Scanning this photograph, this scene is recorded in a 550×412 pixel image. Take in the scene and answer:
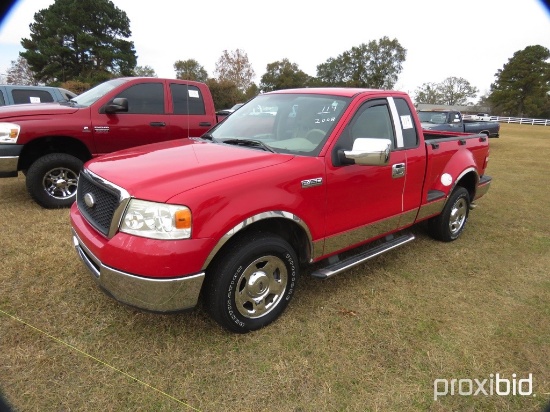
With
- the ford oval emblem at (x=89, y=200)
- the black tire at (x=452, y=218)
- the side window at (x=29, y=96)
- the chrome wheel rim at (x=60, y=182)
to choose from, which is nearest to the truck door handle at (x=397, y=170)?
the black tire at (x=452, y=218)

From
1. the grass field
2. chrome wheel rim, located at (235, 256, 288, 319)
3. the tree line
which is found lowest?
the grass field

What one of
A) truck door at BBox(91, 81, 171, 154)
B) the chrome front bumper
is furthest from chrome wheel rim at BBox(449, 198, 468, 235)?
truck door at BBox(91, 81, 171, 154)

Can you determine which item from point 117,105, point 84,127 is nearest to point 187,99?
point 117,105

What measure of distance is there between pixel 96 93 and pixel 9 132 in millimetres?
1456

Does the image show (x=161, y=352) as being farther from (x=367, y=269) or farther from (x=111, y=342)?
(x=367, y=269)

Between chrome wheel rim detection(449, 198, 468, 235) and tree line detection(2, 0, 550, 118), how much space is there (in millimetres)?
28122

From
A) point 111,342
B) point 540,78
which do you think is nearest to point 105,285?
point 111,342

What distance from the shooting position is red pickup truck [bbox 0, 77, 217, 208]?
4848 millimetres

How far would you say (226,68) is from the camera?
5166cm

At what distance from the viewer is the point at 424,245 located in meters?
4.59

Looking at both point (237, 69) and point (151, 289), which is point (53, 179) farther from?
point (237, 69)

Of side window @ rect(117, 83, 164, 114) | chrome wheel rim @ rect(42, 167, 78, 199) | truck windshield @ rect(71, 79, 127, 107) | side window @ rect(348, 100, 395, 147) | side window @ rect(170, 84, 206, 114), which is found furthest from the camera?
side window @ rect(170, 84, 206, 114)

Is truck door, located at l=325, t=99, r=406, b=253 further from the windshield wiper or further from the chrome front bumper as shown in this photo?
the chrome front bumper

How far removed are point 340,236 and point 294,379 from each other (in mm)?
1252
